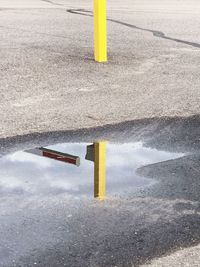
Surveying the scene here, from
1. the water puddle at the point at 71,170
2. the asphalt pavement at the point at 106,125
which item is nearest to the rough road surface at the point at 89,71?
the asphalt pavement at the point at 106,125

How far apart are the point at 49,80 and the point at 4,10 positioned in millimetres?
8118

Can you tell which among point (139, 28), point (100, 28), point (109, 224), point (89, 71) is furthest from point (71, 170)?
point (139, 28)

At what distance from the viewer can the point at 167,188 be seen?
4.59m

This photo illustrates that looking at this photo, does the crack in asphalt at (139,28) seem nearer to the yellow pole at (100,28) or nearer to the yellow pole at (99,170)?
the yellow pole at (100,28)

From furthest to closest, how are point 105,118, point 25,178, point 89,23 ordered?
point 89,23 → point 105,118 → point 25,178

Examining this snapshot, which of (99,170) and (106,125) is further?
(106,125)

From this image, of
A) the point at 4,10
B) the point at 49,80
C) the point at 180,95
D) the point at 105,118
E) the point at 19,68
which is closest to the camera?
the point at 105,118

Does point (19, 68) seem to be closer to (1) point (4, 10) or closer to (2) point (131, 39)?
(2) point (131, 39)

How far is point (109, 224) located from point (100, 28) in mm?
5600

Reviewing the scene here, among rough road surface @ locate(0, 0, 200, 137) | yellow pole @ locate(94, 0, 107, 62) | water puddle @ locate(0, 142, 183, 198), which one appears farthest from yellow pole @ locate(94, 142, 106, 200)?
yellow pole @ locate(94, 0, 107, 62)

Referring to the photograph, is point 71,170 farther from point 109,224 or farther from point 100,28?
point 100,28

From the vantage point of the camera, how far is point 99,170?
4934 mm

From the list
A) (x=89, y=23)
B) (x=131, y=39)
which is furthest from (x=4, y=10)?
(x=131, y=39)

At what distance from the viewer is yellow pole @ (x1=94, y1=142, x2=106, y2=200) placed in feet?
14.8
